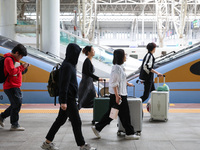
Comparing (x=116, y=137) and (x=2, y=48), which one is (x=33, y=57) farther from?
(x=116, y=137)

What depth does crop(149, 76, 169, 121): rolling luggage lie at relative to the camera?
6312 mm

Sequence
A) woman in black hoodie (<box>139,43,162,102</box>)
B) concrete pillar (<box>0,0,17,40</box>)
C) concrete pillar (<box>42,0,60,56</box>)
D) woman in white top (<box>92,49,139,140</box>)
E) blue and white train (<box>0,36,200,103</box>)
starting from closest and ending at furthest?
woman in white top (<box>92,49,139,140</box>) < woman in black hoodie (<box>139,43,162,102</box>) < blue and white train (<box>0,36,200,103</box>) < concrete pillar (<box>42,0,60,56</box>) < concrete pillar (<box>0,0,17,40</box>)

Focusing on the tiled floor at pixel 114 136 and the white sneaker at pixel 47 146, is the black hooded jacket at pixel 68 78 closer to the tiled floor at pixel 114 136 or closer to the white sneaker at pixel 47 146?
the white sneaker at pixel 47 146

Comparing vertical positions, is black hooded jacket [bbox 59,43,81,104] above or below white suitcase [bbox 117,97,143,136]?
A: above

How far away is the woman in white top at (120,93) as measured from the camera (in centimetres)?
468

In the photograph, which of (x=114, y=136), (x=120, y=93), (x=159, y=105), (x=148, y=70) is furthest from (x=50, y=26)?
(x=120, y=93)

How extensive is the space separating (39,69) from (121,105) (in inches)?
206

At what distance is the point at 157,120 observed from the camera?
21.6ft

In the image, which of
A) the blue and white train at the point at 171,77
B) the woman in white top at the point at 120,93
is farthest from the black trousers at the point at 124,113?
the blue and white train at the point at 171,77

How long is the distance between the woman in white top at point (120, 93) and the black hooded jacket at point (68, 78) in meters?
0.78

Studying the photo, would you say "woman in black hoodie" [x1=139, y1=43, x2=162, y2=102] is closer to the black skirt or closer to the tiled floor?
the tiled floor

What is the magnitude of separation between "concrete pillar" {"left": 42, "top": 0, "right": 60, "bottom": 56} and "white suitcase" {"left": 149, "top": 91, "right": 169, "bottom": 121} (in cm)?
788

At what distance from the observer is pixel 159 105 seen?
6.36 metres

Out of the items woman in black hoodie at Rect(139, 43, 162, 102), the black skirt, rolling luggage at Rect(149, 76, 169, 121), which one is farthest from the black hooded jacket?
woman in black hoodie at Rect(139, 43, 162, 102)
